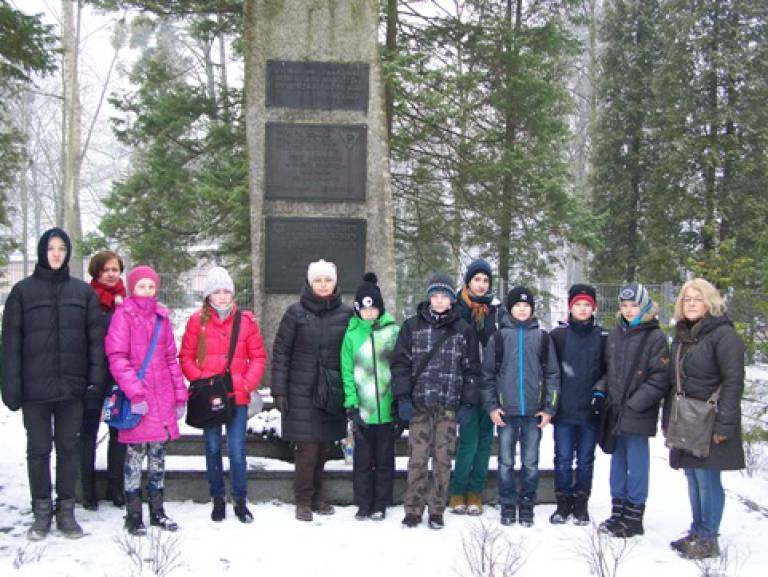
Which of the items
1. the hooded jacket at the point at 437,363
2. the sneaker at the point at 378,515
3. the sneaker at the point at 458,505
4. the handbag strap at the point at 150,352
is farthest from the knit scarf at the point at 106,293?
the sneaker at the point at 458,505

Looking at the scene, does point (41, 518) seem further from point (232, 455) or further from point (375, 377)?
point (375, 377)

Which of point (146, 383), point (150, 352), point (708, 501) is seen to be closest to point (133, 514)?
point (146, 383)

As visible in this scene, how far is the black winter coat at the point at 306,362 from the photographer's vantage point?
514 centimetres

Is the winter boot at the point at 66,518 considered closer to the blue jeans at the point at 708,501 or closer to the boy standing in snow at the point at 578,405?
the boy standing in snow at the point at 578,405

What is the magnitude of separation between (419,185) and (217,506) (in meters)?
9.68

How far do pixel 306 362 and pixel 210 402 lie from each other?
0.74 meters

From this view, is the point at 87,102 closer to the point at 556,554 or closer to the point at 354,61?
the point at 354,61

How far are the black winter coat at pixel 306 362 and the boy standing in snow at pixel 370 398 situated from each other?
5.1 inches

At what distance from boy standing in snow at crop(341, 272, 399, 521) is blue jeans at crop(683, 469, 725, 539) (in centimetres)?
210

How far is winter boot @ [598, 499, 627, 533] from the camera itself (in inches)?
197

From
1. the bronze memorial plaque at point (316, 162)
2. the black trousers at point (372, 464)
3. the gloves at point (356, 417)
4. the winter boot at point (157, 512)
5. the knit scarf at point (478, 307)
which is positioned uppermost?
the bronze memorial plaque at point (316, 162)

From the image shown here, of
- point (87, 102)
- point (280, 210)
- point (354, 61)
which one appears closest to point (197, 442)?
point (280, 210)

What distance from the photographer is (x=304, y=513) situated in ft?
16.8

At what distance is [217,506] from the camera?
5043 mm
